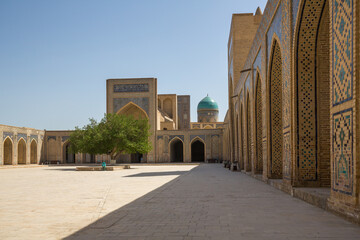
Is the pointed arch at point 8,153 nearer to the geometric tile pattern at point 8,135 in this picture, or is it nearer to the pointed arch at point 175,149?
the geometric tile pattern at point 8,135

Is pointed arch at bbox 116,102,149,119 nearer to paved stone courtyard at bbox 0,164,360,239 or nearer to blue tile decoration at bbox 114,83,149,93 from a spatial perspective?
blue tile decoration at bbox 114,83,149,93

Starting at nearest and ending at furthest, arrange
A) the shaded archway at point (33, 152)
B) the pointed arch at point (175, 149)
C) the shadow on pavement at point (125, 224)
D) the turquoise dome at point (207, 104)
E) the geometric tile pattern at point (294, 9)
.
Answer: the shadow on pavement at point (125, 224), the geometric tile pattern at point (294, 9), the shaded archway at point (33, 152), the pointed arch at point (175, 149), the turquoise dome at point (207, 104)

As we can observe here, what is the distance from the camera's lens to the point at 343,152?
13.9 ft

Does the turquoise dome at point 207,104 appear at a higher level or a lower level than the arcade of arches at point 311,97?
higher

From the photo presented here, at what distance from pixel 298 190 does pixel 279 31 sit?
11.9 feet

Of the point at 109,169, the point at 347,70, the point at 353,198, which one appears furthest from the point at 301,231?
the point at 109,169

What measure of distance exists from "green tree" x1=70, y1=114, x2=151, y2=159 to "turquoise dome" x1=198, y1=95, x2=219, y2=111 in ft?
71.2

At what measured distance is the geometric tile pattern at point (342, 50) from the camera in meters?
4.07

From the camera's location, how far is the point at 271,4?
8.88 metres

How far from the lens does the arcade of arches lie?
4078mm

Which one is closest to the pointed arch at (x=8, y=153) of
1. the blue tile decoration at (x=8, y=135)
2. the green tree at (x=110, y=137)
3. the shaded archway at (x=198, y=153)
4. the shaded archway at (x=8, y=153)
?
the shaded archway at (x=8, y=153)

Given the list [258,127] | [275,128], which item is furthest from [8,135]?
[275,128]

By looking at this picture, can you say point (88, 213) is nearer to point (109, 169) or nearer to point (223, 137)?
point (109, 169)

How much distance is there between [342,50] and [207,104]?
130 feet
